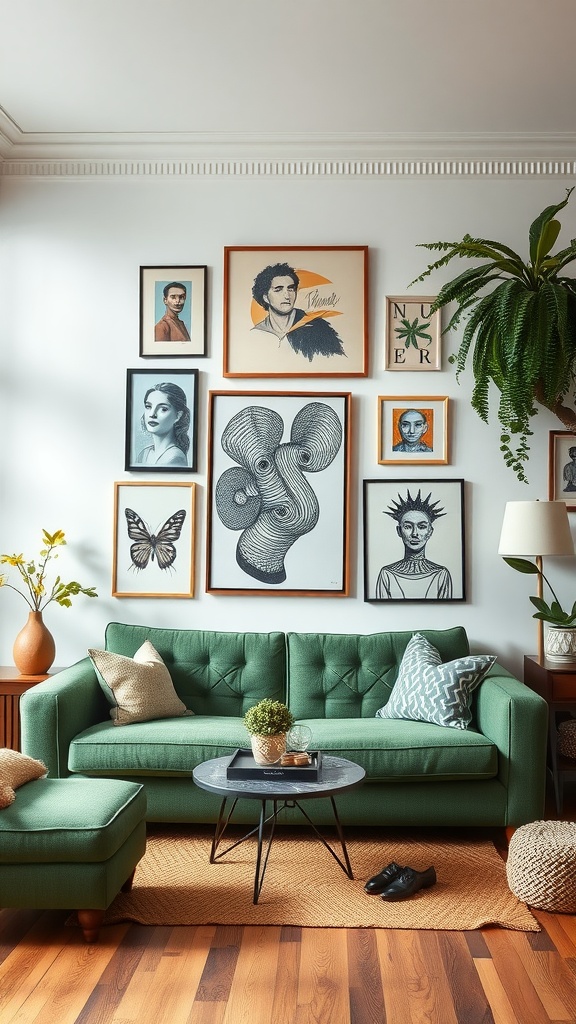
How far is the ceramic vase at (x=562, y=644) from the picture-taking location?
3.91m

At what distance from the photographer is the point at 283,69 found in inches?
145

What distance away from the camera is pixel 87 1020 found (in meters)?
2.18

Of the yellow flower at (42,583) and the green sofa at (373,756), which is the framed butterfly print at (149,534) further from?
the green sofa at (373,756)

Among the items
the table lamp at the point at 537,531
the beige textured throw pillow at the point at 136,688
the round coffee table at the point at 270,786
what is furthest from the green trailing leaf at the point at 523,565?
the beige textured throw pillow at the point at 136,688

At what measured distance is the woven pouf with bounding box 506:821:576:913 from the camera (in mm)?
2832

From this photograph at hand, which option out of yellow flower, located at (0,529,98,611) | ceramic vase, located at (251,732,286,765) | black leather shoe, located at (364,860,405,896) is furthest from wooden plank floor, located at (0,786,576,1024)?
yellow flower, located at (0,529,98,611)

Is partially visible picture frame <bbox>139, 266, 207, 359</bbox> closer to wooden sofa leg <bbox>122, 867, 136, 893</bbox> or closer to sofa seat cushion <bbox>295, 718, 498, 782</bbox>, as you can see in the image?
sofa seat cushion <bbox>295, 718, 498, 782</bbox>

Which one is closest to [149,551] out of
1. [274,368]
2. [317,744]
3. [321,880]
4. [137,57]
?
[274,368]

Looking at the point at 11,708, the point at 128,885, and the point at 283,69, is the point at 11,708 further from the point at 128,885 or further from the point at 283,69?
the point at 283,69

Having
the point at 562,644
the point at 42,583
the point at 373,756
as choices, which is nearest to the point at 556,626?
the point at 562,644

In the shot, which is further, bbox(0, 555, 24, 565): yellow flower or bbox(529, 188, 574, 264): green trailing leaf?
bbox(0, 555, 24, 565): yellow flower

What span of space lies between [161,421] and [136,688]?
1389 millimetres

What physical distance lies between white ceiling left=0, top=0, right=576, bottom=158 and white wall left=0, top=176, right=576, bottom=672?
0.28 meters

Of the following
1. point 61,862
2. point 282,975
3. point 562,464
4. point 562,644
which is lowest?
point 282,975
